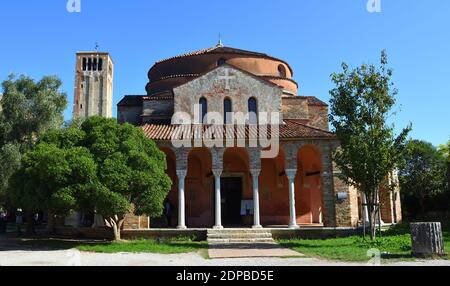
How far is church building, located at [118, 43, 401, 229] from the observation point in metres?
19.2

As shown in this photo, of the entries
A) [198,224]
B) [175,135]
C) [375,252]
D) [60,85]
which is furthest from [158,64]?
[375,252]

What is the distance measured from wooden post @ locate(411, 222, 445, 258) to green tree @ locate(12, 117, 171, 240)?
28.2ft

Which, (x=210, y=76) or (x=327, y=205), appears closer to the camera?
(x=327, y=205)

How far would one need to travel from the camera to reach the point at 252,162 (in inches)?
759

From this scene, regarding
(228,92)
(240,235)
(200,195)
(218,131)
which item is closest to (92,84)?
(228,92)

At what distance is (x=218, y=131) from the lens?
66.6ft

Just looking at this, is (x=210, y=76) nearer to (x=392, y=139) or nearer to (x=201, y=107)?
(x=201, y=107)

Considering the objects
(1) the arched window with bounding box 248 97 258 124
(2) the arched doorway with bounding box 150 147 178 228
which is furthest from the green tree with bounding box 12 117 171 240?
(1) the arched window with bounding box 248 97 258 124

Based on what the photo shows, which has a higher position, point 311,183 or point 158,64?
point 158,64

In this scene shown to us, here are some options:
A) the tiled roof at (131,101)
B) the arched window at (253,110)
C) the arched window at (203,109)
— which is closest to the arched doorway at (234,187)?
the arched window at (253,110)

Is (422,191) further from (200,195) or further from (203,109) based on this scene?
(203,109)

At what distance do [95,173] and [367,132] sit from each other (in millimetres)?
9467

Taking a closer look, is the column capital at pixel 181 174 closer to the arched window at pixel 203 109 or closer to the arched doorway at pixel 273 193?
the arched window at pixel 203 109

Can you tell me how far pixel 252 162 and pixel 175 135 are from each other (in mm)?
3655
